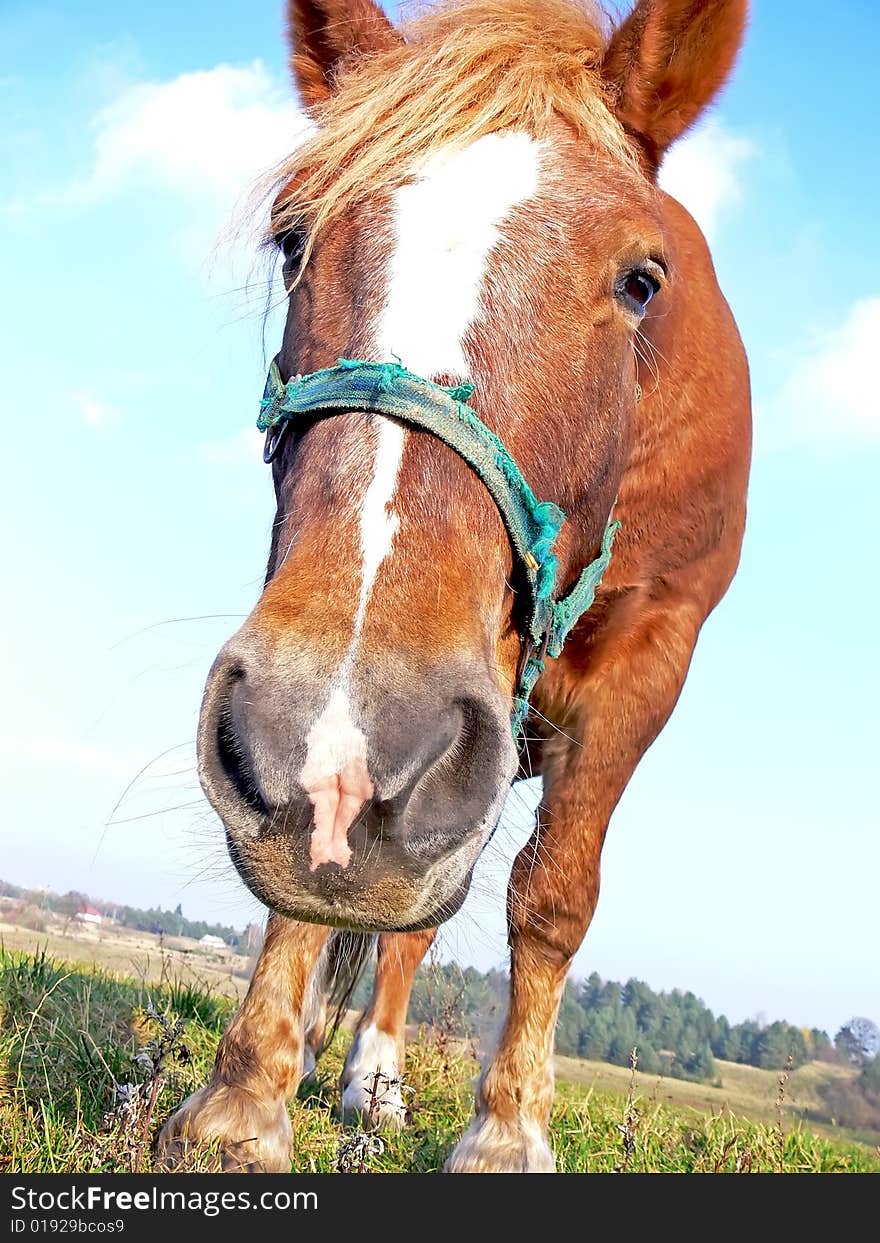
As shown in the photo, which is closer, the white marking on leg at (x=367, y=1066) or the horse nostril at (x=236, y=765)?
the horse nostril at (x=236, y=765)

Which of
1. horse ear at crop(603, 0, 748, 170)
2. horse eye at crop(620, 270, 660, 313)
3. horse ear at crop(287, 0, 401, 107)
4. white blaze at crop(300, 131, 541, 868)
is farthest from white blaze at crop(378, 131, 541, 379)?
horse ear at crop(287, 0, 401, 107)

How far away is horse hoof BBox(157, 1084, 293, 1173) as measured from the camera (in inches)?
110

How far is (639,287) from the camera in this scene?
2953mm

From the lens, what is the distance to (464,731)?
83.4 inches

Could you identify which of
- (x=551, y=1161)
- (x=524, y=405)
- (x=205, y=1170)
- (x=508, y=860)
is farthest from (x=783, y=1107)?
(x=524, y=405)

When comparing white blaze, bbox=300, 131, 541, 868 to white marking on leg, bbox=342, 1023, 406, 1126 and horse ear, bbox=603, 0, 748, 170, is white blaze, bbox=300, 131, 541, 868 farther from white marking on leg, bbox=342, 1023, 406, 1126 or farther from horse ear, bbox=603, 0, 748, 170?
white marking on leg, bbox=342, 1023, 406, 1126

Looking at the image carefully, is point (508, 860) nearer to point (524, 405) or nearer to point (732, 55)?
point (524, 405)

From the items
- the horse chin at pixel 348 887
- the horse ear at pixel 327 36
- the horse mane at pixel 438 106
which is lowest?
the horse chin at pixel 348 887

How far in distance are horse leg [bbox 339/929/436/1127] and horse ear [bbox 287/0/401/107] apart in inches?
116

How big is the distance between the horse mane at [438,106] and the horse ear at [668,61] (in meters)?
0.09

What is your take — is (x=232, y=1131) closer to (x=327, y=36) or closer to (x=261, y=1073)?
(x=261, y=1073)

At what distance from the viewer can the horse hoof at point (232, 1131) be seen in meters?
2.80

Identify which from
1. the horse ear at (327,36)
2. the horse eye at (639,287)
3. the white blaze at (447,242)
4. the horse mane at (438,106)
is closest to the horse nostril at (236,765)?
the white blaze at (447,242)

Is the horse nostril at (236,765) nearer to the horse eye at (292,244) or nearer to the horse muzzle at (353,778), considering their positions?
the horse muzzle at (353,778)
